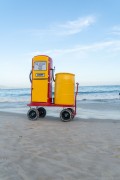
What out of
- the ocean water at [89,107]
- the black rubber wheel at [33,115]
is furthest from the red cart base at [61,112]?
the ocean water at [89,107]

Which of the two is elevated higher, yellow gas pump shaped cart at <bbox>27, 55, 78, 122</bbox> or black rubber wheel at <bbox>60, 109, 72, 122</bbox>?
yellow gas pump shaped cart at <bbox>27, 55, 78, 122</bbox>

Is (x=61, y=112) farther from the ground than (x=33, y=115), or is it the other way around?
(x=61, y=112)

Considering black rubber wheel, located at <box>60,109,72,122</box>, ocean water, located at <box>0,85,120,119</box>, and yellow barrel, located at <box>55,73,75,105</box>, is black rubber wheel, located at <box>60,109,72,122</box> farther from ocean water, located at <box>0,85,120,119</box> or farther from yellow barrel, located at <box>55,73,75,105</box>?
ocean water, located at <box>0,85,120,119</box>

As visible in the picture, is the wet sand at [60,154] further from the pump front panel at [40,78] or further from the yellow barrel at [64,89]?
the pump front panel at [40,78]

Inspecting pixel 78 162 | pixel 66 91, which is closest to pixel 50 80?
pixel 66 91

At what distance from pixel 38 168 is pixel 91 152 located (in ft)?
3.86

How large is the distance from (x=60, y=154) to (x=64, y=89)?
443 cm

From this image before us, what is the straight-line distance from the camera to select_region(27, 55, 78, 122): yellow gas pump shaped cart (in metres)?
8.66

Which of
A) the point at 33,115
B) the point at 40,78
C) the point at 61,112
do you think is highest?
the point at 40,78

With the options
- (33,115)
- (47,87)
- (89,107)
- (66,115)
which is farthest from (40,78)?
(89,107)

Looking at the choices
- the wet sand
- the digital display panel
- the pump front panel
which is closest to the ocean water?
the pump front panel

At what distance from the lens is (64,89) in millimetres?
8656

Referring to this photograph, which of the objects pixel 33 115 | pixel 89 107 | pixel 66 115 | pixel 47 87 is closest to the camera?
pixel 66 115

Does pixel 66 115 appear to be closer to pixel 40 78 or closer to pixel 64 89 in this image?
pixel 64 89
